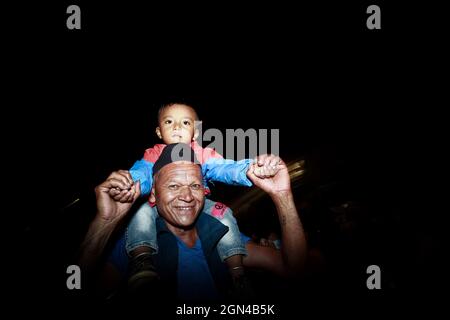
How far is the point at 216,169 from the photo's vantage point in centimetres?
202

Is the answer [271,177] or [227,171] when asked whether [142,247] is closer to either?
[227,171]

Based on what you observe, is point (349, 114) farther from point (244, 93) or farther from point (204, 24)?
point (204, 24)

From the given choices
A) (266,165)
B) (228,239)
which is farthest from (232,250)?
(266,165)

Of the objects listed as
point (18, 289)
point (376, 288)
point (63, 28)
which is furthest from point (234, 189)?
point (63, 28)

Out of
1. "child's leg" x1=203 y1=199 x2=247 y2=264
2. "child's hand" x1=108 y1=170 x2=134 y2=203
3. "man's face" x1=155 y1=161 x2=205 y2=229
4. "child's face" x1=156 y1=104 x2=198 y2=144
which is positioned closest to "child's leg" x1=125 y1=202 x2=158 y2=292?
"man's face" x1=155 y1=161 x2=205 y2=229

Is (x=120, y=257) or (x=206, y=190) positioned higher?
(x=206, y=190)

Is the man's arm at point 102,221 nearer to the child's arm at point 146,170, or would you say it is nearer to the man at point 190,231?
the man at point 190,231

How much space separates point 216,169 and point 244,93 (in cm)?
296

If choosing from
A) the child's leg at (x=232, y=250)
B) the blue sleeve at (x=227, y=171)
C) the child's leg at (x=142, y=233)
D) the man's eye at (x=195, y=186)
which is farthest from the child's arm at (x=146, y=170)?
the child's leg at (x=232, y=250)

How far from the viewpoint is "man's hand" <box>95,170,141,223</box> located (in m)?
1.45

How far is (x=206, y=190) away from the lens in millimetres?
2105

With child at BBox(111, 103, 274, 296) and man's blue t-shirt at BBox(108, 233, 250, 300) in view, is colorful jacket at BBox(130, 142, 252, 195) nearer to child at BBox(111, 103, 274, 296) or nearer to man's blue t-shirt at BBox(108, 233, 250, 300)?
child at BBox(111, 103, 274, 296)

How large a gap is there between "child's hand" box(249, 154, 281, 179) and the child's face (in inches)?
27.6

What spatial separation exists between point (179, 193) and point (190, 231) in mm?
385
